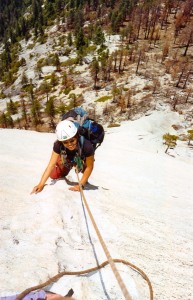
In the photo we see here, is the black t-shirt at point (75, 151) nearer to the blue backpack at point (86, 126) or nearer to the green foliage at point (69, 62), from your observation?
the blue backpack at point (86, 126)

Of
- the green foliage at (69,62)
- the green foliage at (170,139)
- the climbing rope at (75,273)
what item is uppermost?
the climbing rope at (75,273)

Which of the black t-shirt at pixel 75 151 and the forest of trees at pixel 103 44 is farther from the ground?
the black t-shirt at pixel 75 151

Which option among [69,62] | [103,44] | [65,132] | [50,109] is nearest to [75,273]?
[65,132]

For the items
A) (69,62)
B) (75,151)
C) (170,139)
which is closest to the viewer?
(75,151)

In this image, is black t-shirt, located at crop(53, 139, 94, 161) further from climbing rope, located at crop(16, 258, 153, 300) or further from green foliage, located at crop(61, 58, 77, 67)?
green foliage, located at crop(61, 58, 77, 67)

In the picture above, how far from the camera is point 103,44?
89750 mm

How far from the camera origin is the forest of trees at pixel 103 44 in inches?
2301

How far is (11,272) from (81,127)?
3426mm

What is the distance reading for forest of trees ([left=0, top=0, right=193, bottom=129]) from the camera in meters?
58.5

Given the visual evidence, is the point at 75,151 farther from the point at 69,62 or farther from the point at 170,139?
the point at 69,62

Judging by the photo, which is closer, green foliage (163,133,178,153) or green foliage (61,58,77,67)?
green foliage (163,133,178,153)

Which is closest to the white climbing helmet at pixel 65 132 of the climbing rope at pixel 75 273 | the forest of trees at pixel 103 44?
the climbing rope at pixel 75 273

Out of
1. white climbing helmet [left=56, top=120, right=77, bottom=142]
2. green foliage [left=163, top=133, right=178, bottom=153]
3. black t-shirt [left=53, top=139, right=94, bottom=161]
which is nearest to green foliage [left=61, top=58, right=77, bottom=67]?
green foliage [left=163, top=133, right=178, bottom=153]

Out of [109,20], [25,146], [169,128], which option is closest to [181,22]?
[109,20]
